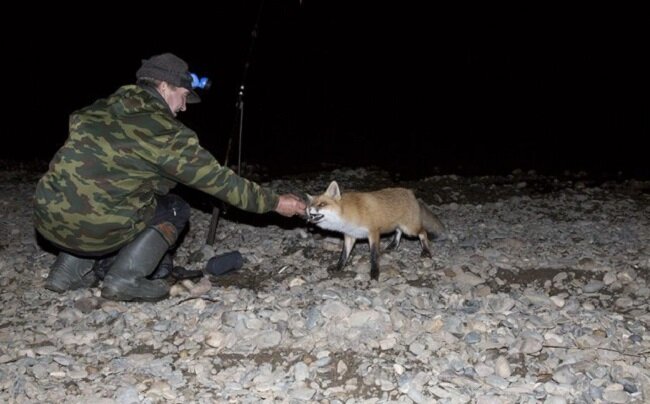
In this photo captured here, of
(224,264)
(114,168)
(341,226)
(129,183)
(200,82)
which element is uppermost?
(200,82)

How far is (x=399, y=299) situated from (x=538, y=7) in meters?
34.5

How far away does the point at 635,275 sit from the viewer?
5.18 metres

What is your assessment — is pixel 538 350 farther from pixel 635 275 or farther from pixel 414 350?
pixel 635 275

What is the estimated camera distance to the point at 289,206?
4980mm

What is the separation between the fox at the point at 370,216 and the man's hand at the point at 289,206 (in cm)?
11

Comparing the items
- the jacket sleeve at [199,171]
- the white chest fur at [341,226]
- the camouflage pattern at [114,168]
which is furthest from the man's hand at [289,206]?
the camouflage pattern at [114,168]

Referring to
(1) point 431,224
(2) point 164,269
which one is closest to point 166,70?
(2) point 164,269

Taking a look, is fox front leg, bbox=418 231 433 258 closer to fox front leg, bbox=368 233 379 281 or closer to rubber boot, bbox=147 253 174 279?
fox front leg, bbox=368 233 379 281

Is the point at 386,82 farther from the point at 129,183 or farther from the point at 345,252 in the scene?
the point at 129,183

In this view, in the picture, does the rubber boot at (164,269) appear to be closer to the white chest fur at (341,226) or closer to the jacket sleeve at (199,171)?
the jacket sleeve at (199,171)

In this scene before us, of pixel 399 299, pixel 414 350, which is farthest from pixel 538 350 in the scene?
pixel 399 299

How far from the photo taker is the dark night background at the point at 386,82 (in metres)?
15.9

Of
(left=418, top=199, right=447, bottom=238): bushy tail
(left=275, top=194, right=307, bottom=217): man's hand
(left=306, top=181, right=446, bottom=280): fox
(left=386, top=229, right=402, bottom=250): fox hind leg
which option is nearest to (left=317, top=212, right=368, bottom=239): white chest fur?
(left=306, top=181, right=446, bottom=280): fox

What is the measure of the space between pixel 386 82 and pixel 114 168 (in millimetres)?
24322
